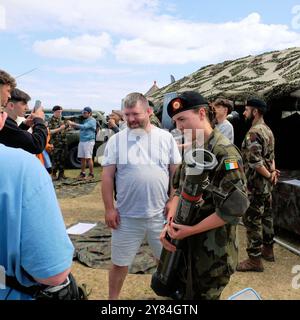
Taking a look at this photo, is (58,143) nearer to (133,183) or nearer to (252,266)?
(252,266)

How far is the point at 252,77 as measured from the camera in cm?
770

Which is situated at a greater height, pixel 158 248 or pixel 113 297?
pixel 158 248

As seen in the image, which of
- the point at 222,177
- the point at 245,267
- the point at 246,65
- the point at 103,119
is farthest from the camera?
the point at 103,119

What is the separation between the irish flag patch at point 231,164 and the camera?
2092 mm

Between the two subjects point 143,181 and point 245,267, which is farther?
point 245,267

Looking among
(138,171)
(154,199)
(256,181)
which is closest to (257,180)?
(256,181)

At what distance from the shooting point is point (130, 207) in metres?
3.10

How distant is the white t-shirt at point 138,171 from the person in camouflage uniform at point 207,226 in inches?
32.6

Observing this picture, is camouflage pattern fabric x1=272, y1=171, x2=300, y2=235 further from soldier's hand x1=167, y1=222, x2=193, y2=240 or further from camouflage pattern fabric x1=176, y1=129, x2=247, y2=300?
soldier's hand x1=167, y1=222, x2=193, y2=240

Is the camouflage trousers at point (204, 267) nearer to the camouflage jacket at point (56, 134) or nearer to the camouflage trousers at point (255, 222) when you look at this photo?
the camouflage trousers at point (255, 222)

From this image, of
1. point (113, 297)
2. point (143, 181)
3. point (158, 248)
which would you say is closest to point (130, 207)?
point (143, 181)

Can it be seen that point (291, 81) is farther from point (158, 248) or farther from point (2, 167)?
point (2, 167)

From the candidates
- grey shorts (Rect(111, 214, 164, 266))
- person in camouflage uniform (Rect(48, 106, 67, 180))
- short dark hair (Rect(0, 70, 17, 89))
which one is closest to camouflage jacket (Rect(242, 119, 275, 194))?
grey shorts (Rect(111, 214, 164, 266))

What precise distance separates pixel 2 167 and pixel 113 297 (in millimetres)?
2341
